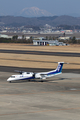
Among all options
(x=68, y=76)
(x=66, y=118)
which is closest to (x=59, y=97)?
(x=66, y=118)

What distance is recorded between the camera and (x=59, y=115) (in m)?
37.6

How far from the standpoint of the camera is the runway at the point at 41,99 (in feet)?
124

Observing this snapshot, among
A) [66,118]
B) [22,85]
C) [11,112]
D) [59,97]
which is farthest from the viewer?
[22,85]

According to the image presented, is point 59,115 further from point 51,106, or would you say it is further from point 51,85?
point 51,85

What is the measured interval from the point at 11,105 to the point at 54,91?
47.3 ft

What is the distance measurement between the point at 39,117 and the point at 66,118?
10.8 feet

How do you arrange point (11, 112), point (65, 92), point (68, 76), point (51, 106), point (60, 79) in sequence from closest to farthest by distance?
point (11, 112) < point (51, 106) < point (65, 92) < point (60, 79) < point (68, 76)

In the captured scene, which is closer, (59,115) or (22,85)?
(59,115)

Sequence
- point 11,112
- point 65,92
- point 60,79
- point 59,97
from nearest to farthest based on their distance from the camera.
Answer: point 11,112 < point 59,97 < point 65,92 < point 60,79

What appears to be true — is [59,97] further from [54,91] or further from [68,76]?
[68,76]

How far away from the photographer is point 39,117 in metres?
36.6

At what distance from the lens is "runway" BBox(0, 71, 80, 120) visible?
37.7m

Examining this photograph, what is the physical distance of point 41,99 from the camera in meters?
48.0

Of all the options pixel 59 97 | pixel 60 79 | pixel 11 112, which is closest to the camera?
pixel 11 112
